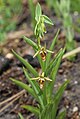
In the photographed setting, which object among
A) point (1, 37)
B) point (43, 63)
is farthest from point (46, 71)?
point (1, 37)

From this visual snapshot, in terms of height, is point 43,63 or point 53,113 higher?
point 43,63

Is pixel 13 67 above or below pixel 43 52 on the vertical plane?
below

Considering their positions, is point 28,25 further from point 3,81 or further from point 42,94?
point 42,94

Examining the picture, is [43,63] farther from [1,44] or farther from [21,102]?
[1,44]

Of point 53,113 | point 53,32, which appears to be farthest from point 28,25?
point 53,113

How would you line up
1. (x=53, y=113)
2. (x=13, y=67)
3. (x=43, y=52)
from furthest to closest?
(x=13, y=67), (x=53, y=113), (x=43, y=52)

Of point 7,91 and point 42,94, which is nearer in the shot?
point 42,94

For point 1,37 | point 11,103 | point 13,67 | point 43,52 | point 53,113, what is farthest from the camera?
point 1,37

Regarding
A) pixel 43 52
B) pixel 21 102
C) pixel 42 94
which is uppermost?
pixel 43 52

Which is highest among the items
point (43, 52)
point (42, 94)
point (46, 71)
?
point (43, 52)
